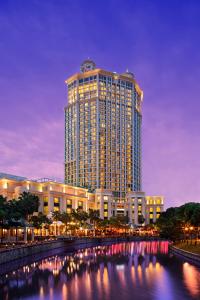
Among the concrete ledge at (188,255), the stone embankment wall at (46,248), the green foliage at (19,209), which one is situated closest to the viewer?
the stone embankment wall at (46,248)

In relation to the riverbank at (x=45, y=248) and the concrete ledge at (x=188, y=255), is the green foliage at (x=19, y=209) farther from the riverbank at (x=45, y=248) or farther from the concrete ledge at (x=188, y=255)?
the concrete ledge at (x=188, y=255)

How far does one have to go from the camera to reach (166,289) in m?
58.7

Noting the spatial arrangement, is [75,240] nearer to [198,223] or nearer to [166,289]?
[198,223]

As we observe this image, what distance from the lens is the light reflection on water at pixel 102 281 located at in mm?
54562

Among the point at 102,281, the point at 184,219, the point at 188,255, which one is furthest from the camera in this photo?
the point at 184,219

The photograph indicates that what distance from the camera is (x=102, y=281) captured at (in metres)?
66.4

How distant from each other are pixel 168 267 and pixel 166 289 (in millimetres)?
25961

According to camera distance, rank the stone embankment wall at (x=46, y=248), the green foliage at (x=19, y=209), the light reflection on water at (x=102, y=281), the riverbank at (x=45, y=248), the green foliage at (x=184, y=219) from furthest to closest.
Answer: the green foliage at (x=184, y=219) < the green foliage at (x=19, y=209) < the stone embankment wall at (x=46, y=248) < the riverbank at (x=45, y=248) < the light reflection on water at (x=102, y=281)

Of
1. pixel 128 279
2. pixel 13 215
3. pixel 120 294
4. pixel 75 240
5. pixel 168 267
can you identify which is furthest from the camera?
pixel 75 240

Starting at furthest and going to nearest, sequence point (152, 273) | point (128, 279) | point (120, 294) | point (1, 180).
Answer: point (1, 180) → point (152, 273) → point (128, 279) → point (120, 294)

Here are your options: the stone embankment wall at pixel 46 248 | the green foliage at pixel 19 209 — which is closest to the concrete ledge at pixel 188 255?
the stone embankment wall at pixel 46 248

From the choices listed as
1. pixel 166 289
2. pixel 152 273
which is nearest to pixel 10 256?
pixel 152 273

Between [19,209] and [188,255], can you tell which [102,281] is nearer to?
[188,255]

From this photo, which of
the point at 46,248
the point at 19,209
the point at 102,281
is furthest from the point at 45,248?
the point at 102,281
